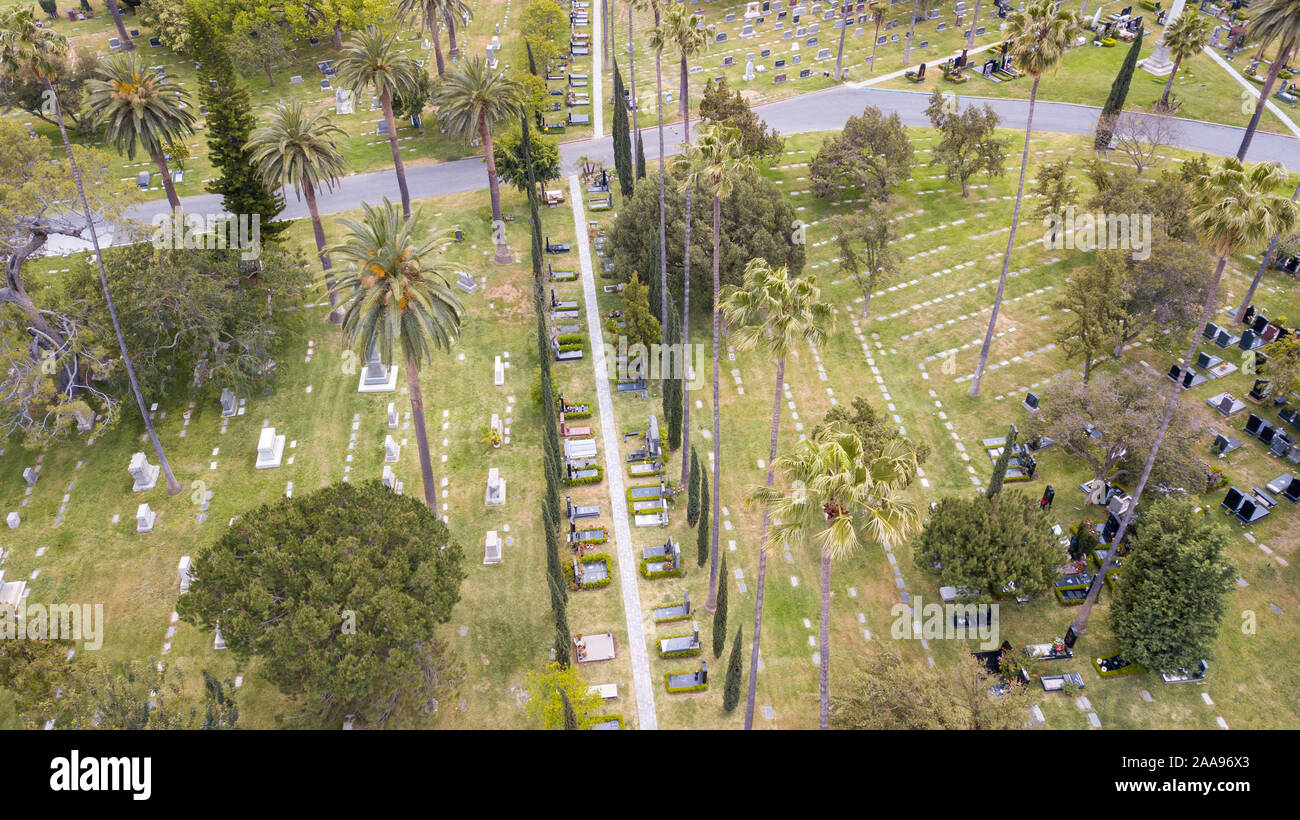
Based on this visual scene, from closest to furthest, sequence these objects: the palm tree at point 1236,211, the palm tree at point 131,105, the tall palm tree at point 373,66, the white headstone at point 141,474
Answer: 1. the palm tree at point 1236,211
2. the white headstone at point 141,474
3. the palm tree at point 131,105
4. the tall palm tree at point 373,66

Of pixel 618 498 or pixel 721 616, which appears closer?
pixel 721 616

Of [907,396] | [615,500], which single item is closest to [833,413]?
[907,396]

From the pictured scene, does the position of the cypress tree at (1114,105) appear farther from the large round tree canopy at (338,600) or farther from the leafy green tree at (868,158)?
the large round tree canopy at (338,600)

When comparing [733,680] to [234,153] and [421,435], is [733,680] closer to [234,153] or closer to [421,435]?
[421,435]

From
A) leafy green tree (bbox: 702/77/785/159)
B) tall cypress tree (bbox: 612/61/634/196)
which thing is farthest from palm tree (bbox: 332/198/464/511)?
leafy green tree (bbox: 702/77/785/159)

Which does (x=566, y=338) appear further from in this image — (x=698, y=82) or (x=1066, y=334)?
(x=698, y=82)

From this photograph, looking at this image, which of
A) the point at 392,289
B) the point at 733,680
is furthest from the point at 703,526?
the point at 392,289

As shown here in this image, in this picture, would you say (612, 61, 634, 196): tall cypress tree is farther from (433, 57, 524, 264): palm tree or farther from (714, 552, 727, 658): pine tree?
(714, 552, 727, 658): pine tree

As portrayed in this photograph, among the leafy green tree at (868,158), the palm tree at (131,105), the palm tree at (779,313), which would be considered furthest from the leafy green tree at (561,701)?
the leafy green tree at (868,158)
